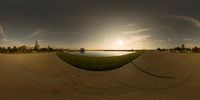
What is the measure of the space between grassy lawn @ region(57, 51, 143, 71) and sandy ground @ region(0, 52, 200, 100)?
29cm

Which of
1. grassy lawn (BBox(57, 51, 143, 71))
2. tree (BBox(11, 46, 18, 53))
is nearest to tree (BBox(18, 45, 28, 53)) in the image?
tree (BBox(11, 46, 18, 53))

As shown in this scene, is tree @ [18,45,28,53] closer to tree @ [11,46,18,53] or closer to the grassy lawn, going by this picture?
tree @ [11,46,18,53]

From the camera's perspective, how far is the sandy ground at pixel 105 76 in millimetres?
11375

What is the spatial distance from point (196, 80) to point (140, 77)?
2426mm

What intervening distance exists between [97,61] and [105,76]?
0.86 m

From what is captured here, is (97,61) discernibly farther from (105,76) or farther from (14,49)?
(14,49)

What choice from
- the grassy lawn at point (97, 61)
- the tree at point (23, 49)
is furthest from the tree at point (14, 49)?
the grassy lawn at point (97, 61)

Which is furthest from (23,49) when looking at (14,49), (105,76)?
(105,76)

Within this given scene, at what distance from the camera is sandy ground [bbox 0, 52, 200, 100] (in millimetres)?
11375

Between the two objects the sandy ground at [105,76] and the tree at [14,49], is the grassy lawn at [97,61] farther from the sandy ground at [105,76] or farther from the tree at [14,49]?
the tree at [14,49]

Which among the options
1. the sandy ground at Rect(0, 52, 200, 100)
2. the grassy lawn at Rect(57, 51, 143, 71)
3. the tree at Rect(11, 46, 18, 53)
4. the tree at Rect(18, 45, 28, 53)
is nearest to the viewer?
the grassy lawn at Rect(57, 51, 143, 71)

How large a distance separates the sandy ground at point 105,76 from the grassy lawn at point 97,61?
29 centimetres

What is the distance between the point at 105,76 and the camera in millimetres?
11688

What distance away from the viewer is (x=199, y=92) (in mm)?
10555
